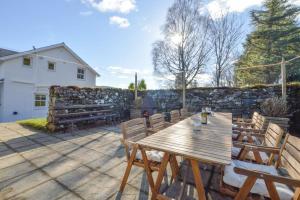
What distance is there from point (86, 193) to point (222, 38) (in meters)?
13.6

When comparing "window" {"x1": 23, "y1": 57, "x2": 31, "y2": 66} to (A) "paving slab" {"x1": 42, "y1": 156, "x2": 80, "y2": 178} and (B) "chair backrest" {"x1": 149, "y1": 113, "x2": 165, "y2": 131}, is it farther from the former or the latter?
(B) "chair backrest" {"x1": 149, "y1": 113, "x2": 165, "y2": 131}

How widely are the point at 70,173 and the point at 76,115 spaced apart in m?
3.18

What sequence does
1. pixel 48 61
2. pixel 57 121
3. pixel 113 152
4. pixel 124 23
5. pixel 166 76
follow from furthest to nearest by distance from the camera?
pixel 166 76
pixel 48 61
pixel 124 23
pixel 57 121
pixel 113 152

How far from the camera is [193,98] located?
677 centimetres

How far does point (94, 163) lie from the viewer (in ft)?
9.02

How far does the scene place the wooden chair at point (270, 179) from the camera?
113cm

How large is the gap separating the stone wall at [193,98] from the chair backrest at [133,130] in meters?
3.58

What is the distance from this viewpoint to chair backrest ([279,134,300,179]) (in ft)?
4.51

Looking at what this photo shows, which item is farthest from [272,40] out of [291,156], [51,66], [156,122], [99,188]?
[51,66]

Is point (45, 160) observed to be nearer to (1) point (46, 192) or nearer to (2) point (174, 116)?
(1) point (46, 192)

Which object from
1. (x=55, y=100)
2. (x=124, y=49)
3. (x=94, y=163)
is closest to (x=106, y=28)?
(x=124, y=49)

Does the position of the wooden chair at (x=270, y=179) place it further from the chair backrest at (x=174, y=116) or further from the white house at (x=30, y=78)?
the white house at (x=30, y=78)

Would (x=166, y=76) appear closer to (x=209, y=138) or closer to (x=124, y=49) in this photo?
(x=124, y=49)

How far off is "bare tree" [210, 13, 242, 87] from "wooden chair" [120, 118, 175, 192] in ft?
39.7
